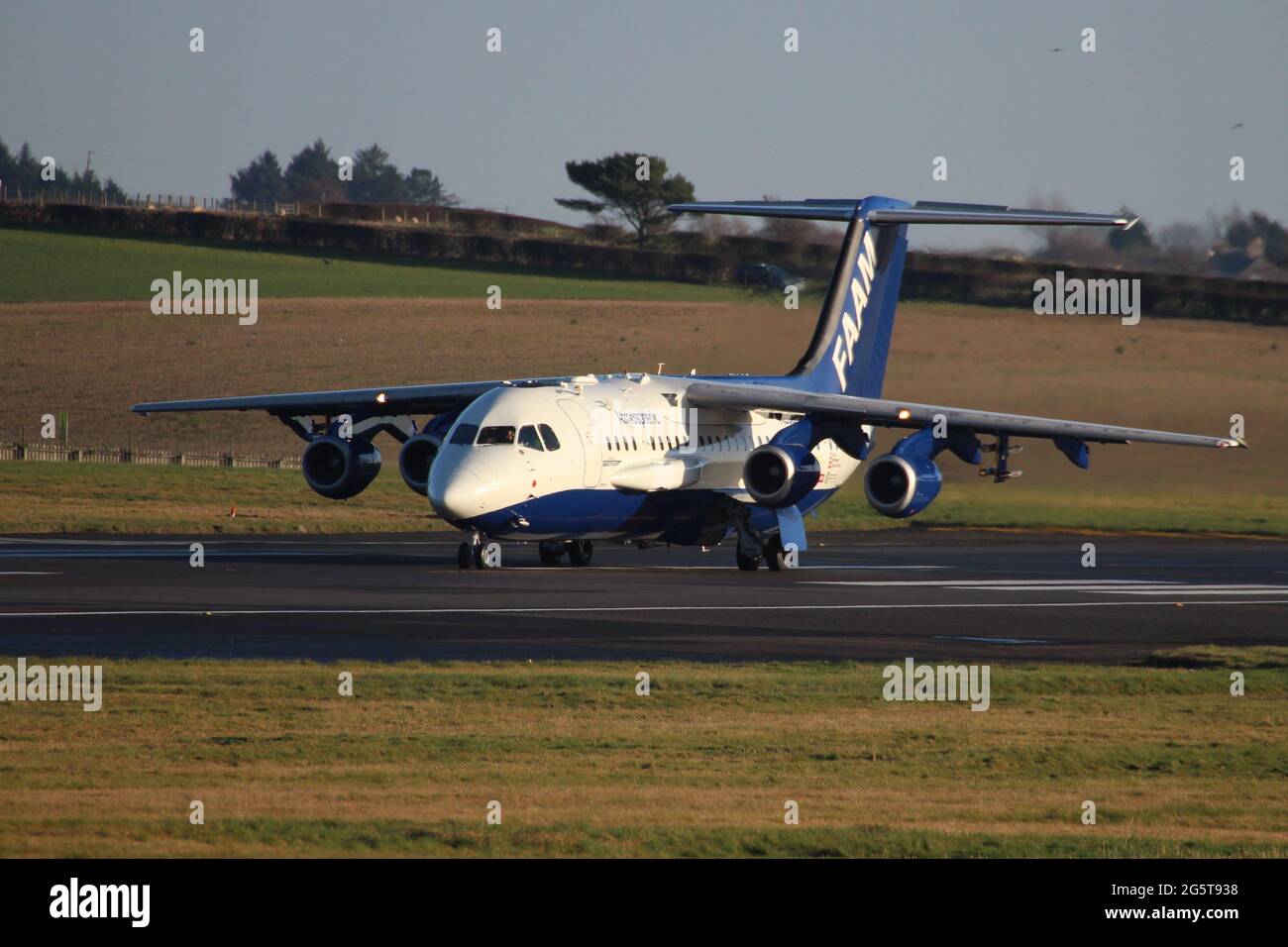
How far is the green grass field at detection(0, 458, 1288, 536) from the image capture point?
152ft

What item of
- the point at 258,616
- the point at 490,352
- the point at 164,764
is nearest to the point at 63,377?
the point at 490,352

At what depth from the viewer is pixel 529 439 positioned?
106 feet

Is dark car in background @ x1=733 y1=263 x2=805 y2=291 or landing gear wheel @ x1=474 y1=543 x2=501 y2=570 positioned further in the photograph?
dark car in background @ x1=733 y1=263 x2=805 y2=291

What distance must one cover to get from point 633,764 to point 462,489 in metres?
17.0

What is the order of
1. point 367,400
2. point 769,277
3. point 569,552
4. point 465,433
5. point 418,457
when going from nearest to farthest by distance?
point 465,433
point 418,457
point 569,552
point 367,400
point 769,277

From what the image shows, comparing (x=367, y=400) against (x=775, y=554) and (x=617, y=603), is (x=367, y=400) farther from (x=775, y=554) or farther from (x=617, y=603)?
(x=617, y=603)

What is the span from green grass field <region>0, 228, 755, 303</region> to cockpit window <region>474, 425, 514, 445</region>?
50012mm

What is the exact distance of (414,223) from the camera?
9925 cm

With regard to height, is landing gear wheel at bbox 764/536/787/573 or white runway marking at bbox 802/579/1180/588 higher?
landing gear wheel at bbox 764/536/787/573

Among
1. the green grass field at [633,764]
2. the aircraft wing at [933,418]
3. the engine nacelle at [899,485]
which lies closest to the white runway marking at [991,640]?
the green grass field at [633,764]

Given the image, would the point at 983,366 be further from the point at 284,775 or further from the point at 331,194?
the point at 331,194

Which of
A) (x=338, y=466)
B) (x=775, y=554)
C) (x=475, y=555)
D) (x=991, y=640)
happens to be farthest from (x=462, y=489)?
(x=991, y=640)

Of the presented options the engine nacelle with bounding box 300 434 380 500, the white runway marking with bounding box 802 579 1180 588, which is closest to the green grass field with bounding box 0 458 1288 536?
the engine nacelle with bounding box 300 434 380 500

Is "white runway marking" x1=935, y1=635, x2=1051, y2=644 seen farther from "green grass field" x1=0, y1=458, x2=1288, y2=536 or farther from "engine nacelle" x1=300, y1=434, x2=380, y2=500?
"green grass field" x1=0, y1=458, x2=1288, y2=536
